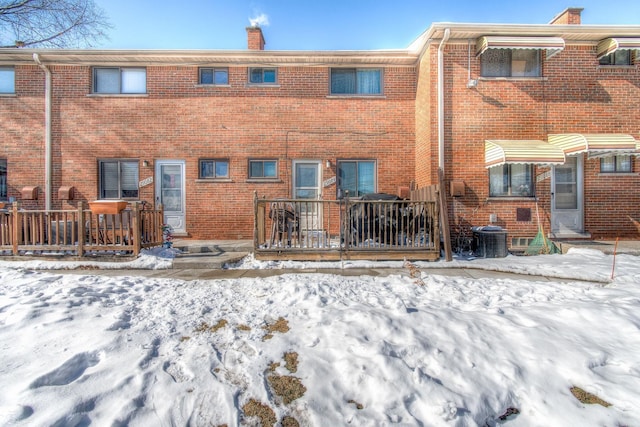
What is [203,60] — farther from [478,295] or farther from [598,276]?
[598,276]

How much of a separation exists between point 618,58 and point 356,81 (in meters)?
6.85

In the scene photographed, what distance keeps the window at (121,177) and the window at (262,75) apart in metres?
4.27

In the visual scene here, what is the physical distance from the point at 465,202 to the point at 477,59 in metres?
3.71

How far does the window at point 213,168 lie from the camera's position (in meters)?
9.37

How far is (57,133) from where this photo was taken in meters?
9.20

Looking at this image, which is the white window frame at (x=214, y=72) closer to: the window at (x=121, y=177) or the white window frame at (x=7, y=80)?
the window at (x=121, y=177)

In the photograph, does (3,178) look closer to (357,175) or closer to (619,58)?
(357,175)

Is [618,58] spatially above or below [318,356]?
above

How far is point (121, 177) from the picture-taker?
9.36 meters

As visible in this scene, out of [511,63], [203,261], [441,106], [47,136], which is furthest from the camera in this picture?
[47,136]

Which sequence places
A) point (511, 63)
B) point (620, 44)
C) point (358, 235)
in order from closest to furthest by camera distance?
1. point (358, 235)
2. point (620, 44)
3. point (511, 63)

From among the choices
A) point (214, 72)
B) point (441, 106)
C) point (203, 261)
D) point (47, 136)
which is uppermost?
point (214, 72)

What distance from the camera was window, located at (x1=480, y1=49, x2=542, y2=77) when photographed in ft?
27.1

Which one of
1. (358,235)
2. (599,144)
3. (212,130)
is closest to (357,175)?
(358,235)
